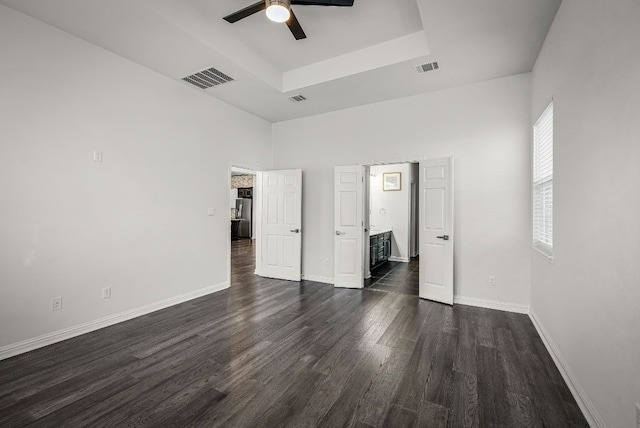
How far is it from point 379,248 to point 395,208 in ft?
4.40

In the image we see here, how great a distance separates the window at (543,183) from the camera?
2969mm

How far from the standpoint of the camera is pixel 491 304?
395 centimetres

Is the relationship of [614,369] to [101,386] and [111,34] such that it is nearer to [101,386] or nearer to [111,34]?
[101,386]

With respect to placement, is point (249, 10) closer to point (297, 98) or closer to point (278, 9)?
point (278, 9)

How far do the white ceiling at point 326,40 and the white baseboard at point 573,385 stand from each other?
119 inches

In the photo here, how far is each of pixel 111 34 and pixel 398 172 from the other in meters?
6.10

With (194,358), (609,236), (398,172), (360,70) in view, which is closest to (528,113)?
(360,70)

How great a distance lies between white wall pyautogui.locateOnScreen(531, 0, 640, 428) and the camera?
141 cm

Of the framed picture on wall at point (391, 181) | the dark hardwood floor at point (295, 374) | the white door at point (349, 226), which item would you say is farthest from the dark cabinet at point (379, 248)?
the dark hardwood floor at point (295, 374)

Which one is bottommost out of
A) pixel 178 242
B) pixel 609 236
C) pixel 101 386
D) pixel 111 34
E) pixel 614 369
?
pixel 101 386

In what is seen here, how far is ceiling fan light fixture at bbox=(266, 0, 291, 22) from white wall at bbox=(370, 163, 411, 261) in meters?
5.12

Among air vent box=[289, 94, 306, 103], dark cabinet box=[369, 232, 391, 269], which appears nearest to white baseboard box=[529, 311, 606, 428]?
dark cabinet box=[369, 232, 391, 269]

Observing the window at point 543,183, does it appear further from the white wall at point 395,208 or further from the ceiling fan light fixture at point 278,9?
the white wall at point 395,208

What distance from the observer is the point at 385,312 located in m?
3.77
